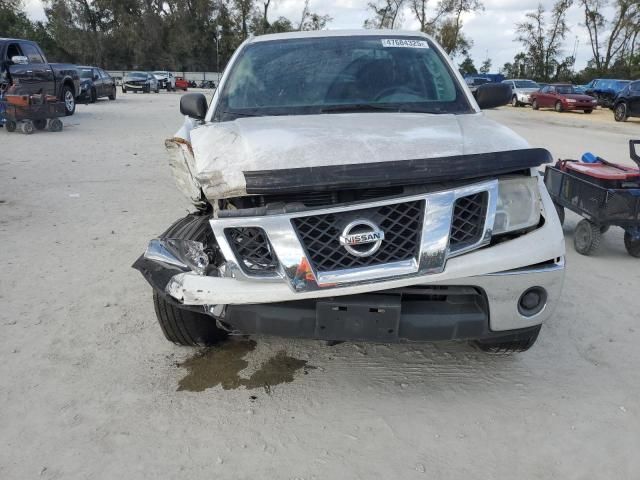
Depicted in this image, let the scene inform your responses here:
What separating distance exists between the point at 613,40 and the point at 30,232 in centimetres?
5681

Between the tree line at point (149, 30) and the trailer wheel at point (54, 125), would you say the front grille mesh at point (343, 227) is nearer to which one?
the trailer wheel at point (54, 125)

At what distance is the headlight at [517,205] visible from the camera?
268 centimetres

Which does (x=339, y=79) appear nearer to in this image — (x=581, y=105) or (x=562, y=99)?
(x=581, y=105)

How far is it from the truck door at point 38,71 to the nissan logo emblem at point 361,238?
13.5 m

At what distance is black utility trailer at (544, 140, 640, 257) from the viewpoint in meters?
4.84

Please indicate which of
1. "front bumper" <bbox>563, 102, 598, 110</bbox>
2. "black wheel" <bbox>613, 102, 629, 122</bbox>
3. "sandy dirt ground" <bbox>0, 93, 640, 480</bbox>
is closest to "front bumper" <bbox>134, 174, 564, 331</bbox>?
A: "sandy dirt ground" <bbox>0, 93, 640, 480</bbox>

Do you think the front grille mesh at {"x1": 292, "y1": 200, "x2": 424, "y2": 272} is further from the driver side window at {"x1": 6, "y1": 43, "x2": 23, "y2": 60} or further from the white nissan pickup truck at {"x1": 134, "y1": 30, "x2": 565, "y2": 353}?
the driver side window at {"x1": 6, "y1": 43, "x2": 23, "y2": 60}

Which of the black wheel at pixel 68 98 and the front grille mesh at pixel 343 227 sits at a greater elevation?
the black wheel at pixel 68 98

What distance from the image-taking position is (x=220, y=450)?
251cm

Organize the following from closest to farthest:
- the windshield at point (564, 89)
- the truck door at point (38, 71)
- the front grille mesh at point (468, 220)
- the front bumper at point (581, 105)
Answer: the front grille mesh at point (468, 220)
the truck door at point (38, 71)
the front bumper at point (581, 105)
the windshield at point (564, 89)

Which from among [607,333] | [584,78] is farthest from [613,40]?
[607,333]

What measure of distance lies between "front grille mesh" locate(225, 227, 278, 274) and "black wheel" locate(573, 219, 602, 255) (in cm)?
378

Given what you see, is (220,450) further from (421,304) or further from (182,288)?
(421,304)

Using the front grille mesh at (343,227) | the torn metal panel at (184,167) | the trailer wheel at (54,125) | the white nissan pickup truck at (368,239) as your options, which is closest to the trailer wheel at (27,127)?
the trailer wheel at (54,125)
